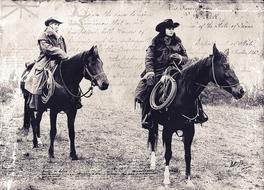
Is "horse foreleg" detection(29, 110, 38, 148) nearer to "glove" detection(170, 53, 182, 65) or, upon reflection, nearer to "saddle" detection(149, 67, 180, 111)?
"saddle" detection(149, 67, 180, 111)

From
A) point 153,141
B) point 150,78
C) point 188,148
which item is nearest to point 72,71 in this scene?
point 150,78

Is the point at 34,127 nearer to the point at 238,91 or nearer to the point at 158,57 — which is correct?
the point at 158,57

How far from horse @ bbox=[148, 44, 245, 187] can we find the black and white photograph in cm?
2

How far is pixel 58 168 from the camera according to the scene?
6.84m

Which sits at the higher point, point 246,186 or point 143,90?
point 143,90

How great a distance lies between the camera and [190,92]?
20.7ft

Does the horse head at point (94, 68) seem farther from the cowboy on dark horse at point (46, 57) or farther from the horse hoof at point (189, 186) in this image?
the horse hoof at point (189, 186)

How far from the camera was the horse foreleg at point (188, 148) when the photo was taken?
634 centimetres

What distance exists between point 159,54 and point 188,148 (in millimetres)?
1491

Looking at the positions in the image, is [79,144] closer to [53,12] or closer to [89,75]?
[89,75]

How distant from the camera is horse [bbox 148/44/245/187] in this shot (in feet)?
19.9

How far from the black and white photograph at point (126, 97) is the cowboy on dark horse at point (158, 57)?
0.05 ft

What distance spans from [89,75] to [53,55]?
0.81 meters

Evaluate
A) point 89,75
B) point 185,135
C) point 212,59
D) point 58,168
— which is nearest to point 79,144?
point 58,168
